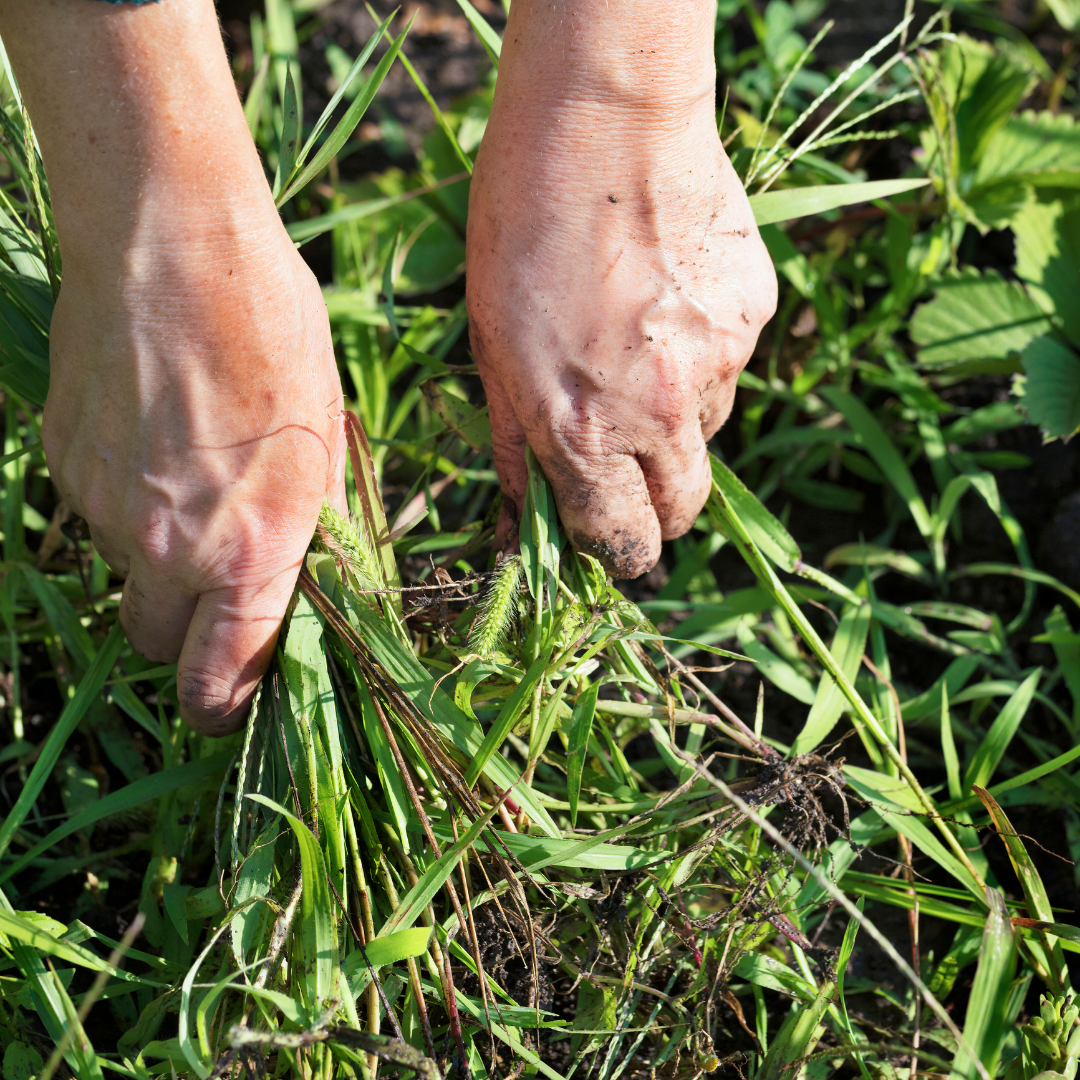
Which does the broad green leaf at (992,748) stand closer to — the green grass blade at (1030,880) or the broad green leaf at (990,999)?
the green grass blade at (1030,880)

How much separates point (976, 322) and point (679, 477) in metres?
0.97

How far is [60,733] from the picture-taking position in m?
1.12

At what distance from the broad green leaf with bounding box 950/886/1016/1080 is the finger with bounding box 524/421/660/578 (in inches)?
23.0

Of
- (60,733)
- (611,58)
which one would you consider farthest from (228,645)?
(611,58)

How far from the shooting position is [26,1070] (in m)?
0.97

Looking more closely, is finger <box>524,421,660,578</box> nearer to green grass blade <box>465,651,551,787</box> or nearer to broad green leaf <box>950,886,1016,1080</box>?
green grass blade <box>465,651,551,787</box>

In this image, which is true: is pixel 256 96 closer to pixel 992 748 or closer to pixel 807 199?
pixel 807 199

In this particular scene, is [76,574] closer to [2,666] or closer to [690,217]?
[2,666]

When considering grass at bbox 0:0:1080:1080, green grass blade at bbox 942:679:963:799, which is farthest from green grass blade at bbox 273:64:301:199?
green grass blade at bbox 942:679:963:799

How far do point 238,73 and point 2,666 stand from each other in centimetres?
177

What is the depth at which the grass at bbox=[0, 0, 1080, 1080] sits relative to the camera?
970 mm

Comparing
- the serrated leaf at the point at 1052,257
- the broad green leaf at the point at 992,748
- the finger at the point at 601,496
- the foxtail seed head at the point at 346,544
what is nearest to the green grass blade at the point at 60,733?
the foxtail seed head at the point at 346,544

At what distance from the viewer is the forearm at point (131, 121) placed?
0.81m

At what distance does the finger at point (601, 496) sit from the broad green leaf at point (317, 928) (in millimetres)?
500
